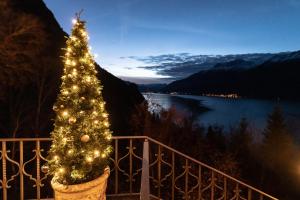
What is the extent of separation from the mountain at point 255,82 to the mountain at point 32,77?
67.0 metres

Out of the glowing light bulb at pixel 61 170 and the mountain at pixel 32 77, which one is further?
the mountain at pixel 32 77

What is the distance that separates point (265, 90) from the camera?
312ft

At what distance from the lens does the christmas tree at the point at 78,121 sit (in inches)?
130

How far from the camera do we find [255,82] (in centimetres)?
10462

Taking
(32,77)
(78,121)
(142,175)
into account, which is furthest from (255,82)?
(78,121)

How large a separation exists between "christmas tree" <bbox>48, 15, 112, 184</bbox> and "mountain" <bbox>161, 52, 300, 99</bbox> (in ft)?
296

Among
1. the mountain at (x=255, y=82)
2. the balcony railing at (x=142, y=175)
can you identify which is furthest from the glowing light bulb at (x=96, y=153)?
the mountain at (x=255, y=82)

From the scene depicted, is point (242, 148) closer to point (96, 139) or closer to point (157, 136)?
point (157, 136)

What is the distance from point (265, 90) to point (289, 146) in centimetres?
6876

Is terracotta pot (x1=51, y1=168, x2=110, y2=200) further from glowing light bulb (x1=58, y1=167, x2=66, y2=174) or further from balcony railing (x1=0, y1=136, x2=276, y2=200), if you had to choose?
balcony railing (x1=0, y1=136, x2=276, y2=200)

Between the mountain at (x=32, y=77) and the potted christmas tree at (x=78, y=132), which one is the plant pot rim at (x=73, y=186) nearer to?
the potted christmas tree at (x=78, y=132)

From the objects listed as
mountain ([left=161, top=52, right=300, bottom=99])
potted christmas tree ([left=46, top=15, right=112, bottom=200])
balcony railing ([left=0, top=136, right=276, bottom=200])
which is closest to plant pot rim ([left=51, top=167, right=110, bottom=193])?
potted christmas tree ([left=46, top=15, right=112, bottom=200])

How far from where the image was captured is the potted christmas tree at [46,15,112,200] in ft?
10.8

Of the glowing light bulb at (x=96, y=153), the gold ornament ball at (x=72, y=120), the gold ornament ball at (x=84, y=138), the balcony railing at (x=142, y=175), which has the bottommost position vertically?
the balcony railing at (x=142, y=175)
